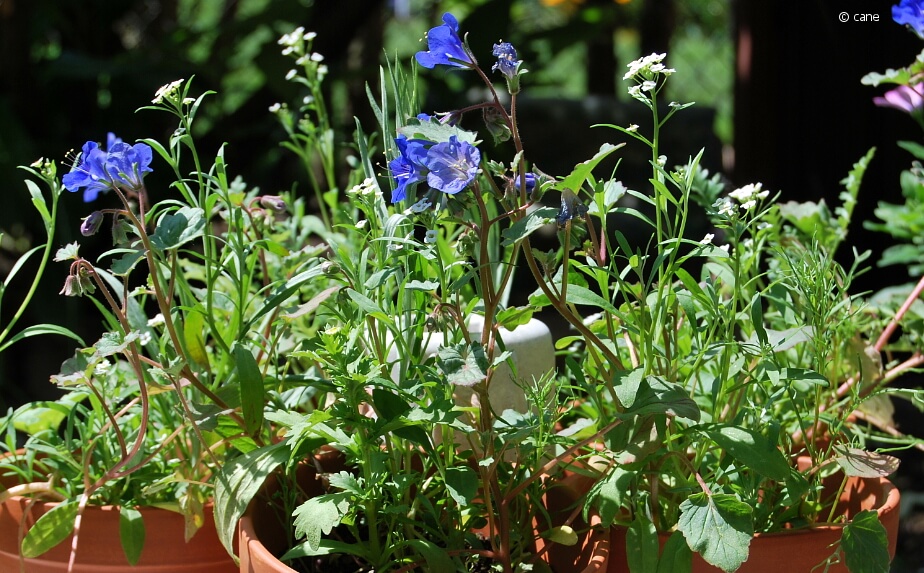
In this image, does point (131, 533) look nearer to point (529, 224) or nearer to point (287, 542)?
point (287, 542)

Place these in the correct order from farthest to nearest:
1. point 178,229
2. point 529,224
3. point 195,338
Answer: point 195,338, point 178,229, point 529,224

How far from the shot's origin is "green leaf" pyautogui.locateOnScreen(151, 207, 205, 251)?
0.70 metres

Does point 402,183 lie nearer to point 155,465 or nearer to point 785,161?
point 155,465

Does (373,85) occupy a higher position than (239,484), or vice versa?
(239,484)

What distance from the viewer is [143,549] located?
76 cm

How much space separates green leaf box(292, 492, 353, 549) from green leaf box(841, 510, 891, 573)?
0.33 metres

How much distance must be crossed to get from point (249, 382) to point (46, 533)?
20 cm

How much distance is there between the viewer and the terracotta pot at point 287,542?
0.67 metres

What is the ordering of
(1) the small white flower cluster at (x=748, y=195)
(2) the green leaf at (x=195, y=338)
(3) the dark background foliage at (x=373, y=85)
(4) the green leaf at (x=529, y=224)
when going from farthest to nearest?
(3) the dark background foliage at (x=373, y=85), (2) the green leaf at (x=195, y=338), (1) the small white flower cluster at (x=748, y=195), (4) the green leaf at (x=529, y=224)

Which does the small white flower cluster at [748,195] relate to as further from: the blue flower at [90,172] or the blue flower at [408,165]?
the blue flower at [90,172]

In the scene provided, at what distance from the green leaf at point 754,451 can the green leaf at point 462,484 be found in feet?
0.54

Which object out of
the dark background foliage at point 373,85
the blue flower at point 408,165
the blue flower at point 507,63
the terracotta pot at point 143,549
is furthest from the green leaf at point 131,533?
the dark background foliage at point 373,85

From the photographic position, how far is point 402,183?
0.65 meters

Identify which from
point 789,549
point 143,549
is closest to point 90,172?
point 143,549
